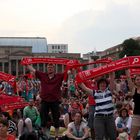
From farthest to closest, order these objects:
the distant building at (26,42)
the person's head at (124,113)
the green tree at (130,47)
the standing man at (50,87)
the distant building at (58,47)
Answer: the distant building at (58,47)
the distant building at (26,42)
the green tree at (130,47)
the person's head at (124,113)
the standing man at (50,87)

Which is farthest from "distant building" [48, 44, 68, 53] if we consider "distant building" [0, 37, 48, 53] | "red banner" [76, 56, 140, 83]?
"red banner" [76, 56, 140, 83]

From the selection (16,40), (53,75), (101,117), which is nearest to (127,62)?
(101,117)

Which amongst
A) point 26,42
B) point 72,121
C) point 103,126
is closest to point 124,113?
point 72,121

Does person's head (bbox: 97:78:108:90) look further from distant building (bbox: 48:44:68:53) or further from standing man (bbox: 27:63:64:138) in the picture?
distant building (bbox: 48:44:68:53)

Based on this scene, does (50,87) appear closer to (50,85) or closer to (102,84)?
(50,85)

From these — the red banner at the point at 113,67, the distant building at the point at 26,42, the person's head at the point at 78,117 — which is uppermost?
the distant building at the point at 26,42

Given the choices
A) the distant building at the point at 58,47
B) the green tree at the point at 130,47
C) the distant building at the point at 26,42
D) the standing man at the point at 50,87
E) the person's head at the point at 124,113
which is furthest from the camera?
the distant building at the point at 58,47

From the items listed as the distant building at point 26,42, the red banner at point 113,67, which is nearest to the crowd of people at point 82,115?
the red banner at point 113,67

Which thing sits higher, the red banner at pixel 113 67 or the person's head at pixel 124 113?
the red banner at pixel 113 67

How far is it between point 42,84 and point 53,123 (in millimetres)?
974

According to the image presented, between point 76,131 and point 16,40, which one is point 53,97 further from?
point 16,40

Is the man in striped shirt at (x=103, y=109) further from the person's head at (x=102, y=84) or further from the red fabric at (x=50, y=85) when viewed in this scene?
the red fabric at (x=50, y=85)

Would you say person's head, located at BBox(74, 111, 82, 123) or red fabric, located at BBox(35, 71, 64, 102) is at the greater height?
red fabric, located at BBox(35, 71, 64, 102)

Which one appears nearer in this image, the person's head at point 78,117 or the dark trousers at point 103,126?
the dark trousers at point 103,126
